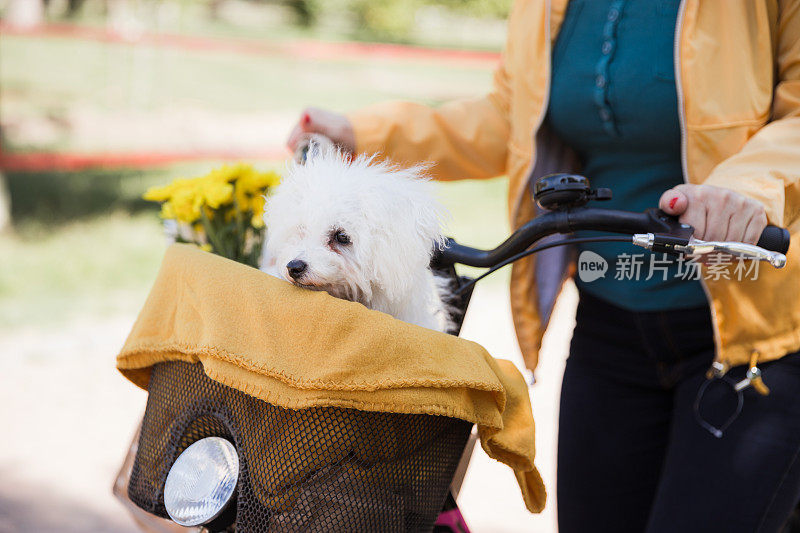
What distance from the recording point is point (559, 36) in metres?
1.97

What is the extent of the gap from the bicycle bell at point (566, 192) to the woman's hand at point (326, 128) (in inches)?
23.9

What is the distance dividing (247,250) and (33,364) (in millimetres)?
3790

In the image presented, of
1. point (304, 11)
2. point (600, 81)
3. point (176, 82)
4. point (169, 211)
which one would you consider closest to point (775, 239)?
point (600, 81)

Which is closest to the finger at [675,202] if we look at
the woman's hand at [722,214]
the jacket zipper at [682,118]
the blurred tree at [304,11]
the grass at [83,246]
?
the woman's hand at [722,214]

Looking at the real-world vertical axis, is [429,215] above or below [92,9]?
above

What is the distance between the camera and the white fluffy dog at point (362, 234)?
163 centimetres

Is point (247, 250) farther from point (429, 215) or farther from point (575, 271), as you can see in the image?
point (575, 271)

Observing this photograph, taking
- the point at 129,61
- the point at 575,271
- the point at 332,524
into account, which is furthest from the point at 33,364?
the point at 129,61

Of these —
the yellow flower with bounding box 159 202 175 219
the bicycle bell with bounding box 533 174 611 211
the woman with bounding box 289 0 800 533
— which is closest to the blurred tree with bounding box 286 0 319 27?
the woman with bounding box 289 0 800 533

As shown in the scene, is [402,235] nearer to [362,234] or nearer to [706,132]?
[362,234]

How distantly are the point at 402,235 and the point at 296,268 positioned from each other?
24 centimetres

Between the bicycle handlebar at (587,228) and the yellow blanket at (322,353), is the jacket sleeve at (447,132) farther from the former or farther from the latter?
the yellow blanket at (322,353)

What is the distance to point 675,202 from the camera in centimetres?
142

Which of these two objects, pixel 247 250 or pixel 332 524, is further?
pixel 247 250
